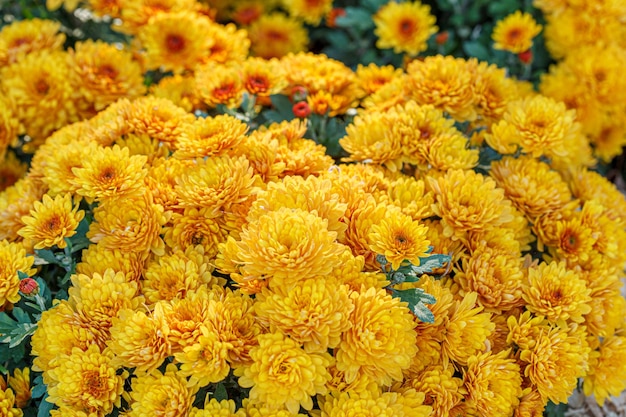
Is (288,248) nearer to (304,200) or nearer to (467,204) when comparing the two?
(304,200)

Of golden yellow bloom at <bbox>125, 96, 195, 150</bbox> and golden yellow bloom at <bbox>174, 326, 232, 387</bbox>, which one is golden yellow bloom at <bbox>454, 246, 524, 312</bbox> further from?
golden yellow bloom at <bbox>125, 96, 195, 150</bbox>

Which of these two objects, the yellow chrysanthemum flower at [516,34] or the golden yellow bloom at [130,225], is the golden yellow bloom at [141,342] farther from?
the yellow chrysanthemum flower at [516,34]

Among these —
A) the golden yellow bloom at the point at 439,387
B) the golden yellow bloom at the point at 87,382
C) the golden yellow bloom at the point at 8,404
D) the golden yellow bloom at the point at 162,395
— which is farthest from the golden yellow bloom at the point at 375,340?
the golden yellow bloom at the point at 8,404

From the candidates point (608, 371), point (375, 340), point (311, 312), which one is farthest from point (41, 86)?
point (608, 371)

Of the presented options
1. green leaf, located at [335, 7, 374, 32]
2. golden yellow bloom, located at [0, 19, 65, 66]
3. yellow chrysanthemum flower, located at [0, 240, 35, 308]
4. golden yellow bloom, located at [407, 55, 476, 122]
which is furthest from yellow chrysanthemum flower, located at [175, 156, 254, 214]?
green leaf, located at [335, 7, 374, 32]

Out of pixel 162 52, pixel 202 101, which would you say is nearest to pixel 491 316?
pixel 202 101
